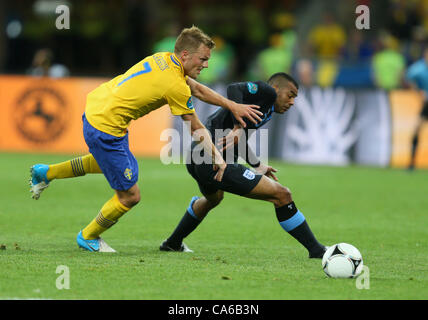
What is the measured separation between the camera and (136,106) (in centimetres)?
757

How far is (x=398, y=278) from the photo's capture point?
22.1 ft

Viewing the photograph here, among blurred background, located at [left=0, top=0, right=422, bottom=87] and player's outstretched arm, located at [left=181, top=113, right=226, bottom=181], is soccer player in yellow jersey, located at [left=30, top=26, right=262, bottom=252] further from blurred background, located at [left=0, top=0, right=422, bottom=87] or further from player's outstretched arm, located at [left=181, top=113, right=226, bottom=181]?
blurred background, located at [left=0, top=0, right=422, bottom=87]

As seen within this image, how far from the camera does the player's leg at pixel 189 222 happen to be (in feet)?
26.8

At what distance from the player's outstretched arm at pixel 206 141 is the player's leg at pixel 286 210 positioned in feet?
1.25

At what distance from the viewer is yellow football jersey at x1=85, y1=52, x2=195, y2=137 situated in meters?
7.40

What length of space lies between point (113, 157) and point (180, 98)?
2.80ft

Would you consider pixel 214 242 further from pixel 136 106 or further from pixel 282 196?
pixel 136 106

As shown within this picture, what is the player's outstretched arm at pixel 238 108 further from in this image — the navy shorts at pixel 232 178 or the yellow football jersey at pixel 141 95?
the navy shorts at pixel 232 178

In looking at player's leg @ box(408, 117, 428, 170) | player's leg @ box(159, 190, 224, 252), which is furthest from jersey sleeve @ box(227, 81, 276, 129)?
player's leg @ box(408, 117, 428, 170)
